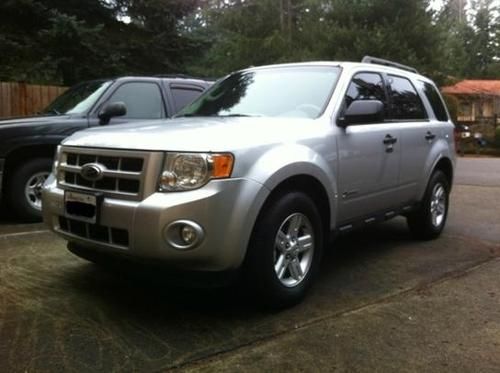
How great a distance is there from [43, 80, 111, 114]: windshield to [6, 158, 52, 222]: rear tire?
78cm

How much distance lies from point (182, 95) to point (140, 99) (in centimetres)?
65

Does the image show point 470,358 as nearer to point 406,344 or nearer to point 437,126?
point 406,344

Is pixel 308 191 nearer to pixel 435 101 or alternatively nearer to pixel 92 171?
pixel 92 171

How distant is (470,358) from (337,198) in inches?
63.3

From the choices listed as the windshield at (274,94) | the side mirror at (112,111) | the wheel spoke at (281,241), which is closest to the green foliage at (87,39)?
the side mirror at (112,111)

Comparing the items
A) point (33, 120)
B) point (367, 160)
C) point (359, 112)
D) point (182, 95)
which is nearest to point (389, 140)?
point (367, 160)

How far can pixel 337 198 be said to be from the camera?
14.8 feet

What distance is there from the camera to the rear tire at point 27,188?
6.80m

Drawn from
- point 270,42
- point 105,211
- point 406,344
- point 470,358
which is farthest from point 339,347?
point 270,42

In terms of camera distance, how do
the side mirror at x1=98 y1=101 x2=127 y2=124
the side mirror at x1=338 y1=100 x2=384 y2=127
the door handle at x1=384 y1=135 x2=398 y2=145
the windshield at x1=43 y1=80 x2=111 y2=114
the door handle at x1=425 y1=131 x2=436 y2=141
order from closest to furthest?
the side mirror at x1=338 y1=100 x2=384 y2=127, the door handle at x1=384 y1=135 x2=398 y2=145, the door handle at x1=425 y1=131 x2=436 y2=141, the side mirror at x1=98 y1=101 x2=127 y2=124, the windshield at x1=43 y1=80 x2=111 y2=114

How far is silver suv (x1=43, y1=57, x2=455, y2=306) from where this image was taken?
11.4 ft

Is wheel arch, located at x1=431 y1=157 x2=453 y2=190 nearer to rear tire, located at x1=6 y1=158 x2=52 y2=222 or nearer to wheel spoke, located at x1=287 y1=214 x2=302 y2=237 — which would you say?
wheel spoke, located at x1=287 y1=214 x2=302 y2=237

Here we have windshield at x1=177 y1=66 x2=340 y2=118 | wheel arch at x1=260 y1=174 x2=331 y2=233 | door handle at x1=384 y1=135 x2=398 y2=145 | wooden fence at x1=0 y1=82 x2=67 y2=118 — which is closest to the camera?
wheel arch at x1=260 y1=174 x2=331 y2=233

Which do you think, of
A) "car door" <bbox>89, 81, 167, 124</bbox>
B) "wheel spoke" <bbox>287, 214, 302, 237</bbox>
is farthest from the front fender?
"car door" <bbox>89, 81, 167, 124</bbox>
